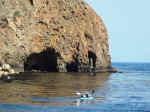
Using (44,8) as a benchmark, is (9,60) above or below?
below

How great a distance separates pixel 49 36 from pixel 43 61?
258 inches

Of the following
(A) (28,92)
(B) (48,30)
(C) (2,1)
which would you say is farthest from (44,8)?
(A) (28,92)

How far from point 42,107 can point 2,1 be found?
49.8m

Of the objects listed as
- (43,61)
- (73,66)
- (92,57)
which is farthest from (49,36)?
(92,57)

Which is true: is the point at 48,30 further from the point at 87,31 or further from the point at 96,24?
the point at 96,24

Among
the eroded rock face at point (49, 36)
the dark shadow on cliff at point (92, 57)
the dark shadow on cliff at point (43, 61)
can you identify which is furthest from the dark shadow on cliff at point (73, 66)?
the dark shadow on cliff at point (92, 57)

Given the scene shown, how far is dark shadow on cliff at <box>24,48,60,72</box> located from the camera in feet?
256

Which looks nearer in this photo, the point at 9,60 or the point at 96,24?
the point at 9,60

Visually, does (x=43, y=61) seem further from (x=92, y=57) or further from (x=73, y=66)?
(x=92, y=57)

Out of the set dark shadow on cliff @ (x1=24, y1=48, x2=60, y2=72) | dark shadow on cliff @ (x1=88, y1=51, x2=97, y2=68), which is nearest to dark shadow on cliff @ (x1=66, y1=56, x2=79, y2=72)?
dark shadow on cliff @ (x1=24, y1=48, x2=60, y2=72)

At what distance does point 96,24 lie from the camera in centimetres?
9094

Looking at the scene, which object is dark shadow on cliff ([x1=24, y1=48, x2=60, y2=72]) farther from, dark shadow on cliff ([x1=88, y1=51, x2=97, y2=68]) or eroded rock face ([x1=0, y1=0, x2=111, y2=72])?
dark shadow on cliff ([x1=88, y1=51, x2=97, y2=68])

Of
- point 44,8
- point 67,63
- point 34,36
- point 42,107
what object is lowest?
point 42,107

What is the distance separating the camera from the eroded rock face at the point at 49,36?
73.3 metres
